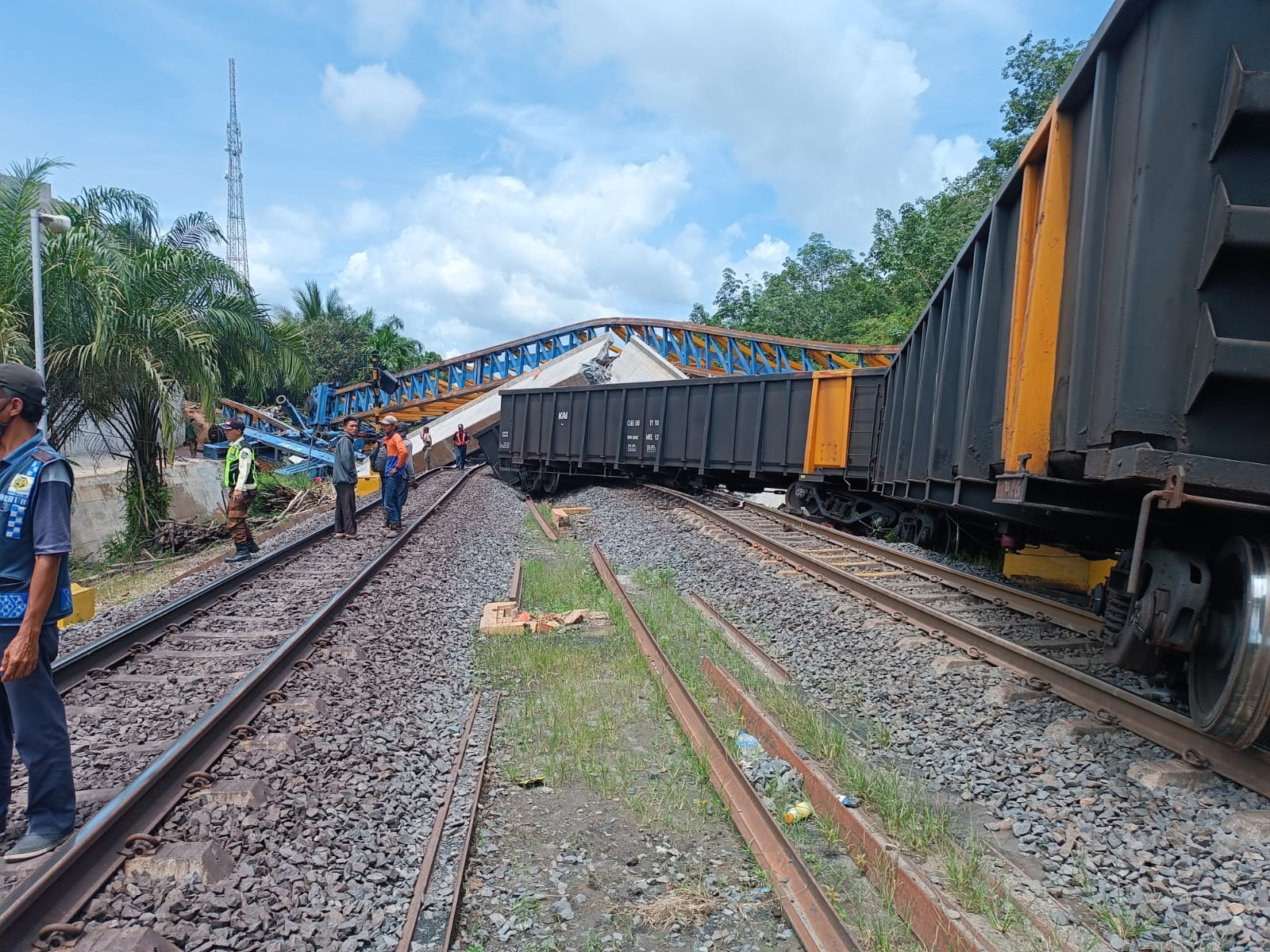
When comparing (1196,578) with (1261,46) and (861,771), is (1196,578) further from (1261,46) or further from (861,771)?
(1261,46)

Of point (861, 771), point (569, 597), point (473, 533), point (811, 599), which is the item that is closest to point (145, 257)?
point (473, 533)

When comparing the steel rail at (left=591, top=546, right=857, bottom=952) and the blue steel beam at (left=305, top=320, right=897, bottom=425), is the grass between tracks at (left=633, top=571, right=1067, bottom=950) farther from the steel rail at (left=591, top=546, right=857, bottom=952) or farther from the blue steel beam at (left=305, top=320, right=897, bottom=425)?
the blue steel beam at (left=305, top=320, right=897, bottom=425)

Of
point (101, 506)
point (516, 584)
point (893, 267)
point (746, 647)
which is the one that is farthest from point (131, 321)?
point (893, 267)

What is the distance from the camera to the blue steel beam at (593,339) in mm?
33688

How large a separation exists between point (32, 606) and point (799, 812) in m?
3.37

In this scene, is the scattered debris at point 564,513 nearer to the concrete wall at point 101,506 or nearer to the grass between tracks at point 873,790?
the concrete wall at point 101,506

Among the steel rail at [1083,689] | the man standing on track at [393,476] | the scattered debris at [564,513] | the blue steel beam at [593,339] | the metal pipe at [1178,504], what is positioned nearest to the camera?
the metal pipe at [1178,504]

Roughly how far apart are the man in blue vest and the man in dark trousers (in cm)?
804

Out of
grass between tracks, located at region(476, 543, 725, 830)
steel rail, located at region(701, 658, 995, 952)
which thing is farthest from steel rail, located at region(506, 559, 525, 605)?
steel rail, located at region(701, 658, 995, 952)

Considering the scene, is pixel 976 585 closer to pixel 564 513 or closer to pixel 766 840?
pixel 766 840

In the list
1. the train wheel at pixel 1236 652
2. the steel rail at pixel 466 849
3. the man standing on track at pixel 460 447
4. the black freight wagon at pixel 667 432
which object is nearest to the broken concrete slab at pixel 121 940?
the steel rail at pixel 466 849

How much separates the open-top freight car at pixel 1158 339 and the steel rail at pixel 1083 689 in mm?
195

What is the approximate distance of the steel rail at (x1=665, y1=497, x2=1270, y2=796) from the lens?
376 cm

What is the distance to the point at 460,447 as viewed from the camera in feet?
101
